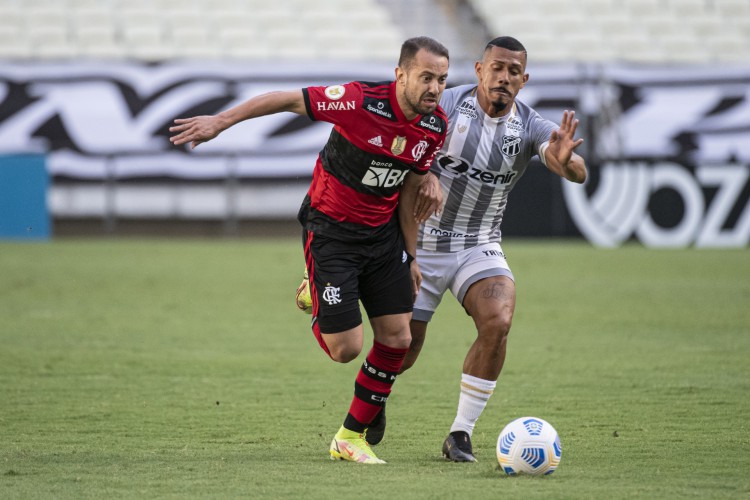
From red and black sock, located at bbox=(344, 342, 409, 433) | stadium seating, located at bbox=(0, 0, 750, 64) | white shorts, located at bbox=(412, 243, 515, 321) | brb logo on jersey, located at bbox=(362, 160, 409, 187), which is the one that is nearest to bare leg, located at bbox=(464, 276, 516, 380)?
white shorts, located at bbox=(412, 243, 515, 321)

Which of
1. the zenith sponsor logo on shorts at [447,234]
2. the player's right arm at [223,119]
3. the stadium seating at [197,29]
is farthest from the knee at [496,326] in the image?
the stadium seating at [197,29]

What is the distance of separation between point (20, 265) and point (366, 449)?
1102cm

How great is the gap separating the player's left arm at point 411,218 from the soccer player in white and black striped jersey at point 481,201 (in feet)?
0.99

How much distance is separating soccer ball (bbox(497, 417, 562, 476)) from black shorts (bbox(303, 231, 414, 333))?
3.24 ft

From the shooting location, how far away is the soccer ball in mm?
4949

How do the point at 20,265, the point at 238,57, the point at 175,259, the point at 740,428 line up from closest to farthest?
1. the point at 740,428
2. the point at 20,265
3. the point at 175,259
4. the point at 238,57

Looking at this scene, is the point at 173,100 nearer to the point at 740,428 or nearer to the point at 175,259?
the point at 175,259

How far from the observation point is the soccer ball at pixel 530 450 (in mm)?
4949

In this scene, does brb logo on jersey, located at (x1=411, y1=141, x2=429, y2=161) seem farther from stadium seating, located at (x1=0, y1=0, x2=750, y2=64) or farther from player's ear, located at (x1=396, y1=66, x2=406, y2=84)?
stadium seating, located at (x1=0, y1=0, x2=750, y2=64)

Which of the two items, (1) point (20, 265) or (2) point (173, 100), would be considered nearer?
(1) point (20, 265)

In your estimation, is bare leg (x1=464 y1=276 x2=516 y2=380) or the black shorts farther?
bare leg (x1=464 y1=276 x2=516 y2=380)

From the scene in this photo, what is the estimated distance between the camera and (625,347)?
30.9 feet

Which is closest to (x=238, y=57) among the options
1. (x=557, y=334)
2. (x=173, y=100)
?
(x=173, y=100)

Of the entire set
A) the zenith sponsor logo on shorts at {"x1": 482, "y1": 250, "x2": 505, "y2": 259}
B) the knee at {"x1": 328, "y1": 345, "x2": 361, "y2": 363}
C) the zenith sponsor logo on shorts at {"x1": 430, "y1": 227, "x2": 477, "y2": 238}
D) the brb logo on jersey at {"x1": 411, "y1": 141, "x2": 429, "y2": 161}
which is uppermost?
the brb logo on jersey at {"x1": 411, "y1": 141, "x2": 429, "y2": 161}
